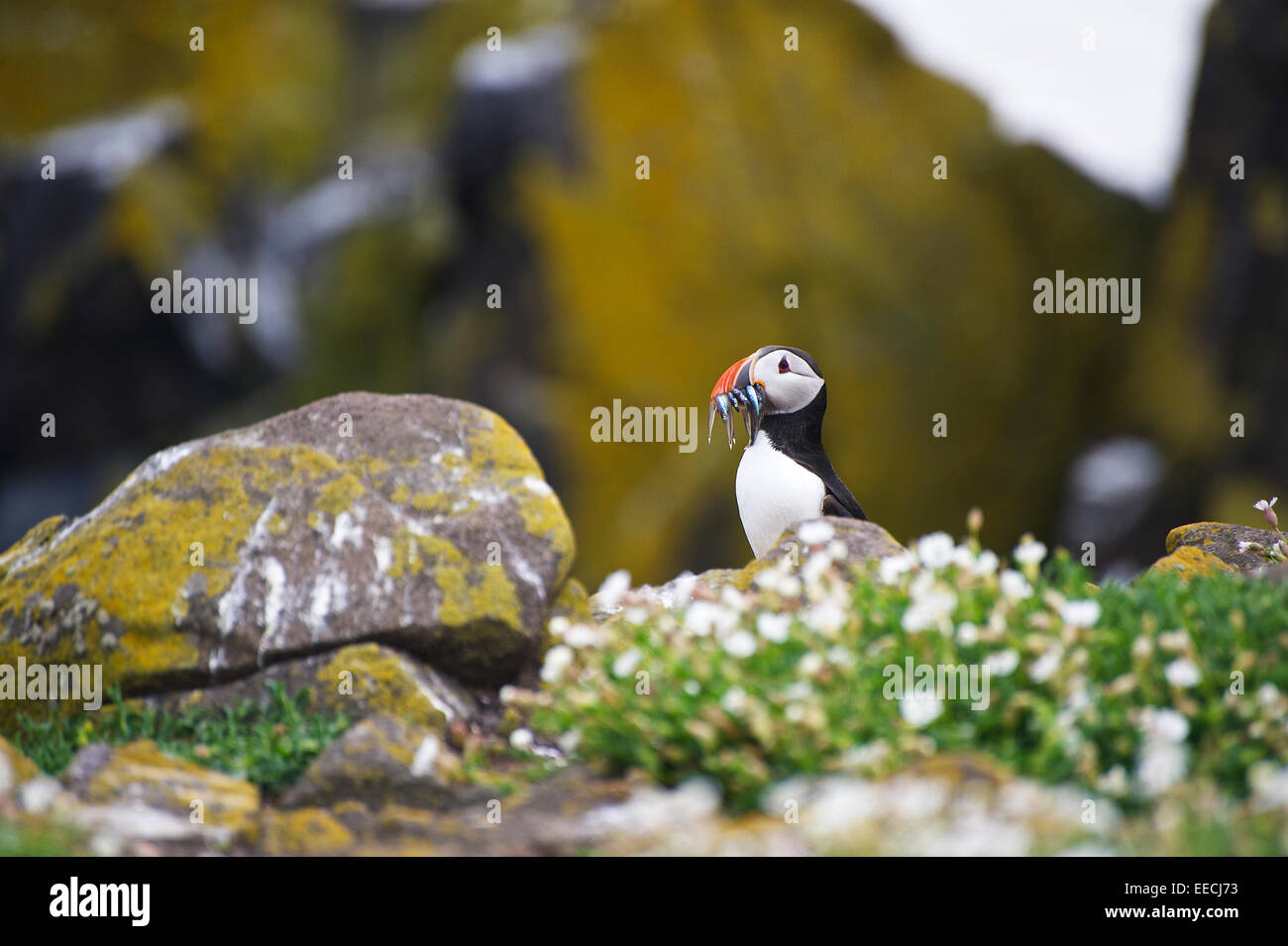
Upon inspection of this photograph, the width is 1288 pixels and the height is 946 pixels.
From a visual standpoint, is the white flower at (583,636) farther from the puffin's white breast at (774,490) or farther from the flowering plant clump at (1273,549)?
the flowering plant clump at (1273,549)

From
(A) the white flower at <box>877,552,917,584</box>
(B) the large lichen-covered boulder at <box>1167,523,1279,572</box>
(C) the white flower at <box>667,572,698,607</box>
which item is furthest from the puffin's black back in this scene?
(B) the large lichen-covered boulder at <box>1167,523,1279,572</box>

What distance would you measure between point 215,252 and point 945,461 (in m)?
9.61

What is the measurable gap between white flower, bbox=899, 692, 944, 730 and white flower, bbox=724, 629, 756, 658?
0.53m

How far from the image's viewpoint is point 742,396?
609 centimetres

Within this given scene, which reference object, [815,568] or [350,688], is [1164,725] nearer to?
[815,568]

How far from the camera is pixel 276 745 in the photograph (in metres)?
4.64

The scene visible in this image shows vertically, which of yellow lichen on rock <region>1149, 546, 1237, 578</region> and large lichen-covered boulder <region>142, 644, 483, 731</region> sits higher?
yellow lichen on rock <region>1149, 546, 1237, 578</region>

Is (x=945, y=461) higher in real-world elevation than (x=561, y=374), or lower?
lower

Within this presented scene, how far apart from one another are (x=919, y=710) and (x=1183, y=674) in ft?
2.77

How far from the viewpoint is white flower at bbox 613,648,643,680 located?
13.7 feet

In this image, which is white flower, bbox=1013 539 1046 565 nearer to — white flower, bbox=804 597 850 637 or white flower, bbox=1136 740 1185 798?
white flower, bbox=804 597 850 637

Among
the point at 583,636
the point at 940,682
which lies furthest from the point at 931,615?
the point at 583,636

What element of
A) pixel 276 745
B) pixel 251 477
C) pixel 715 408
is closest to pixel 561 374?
pixel 715 408
